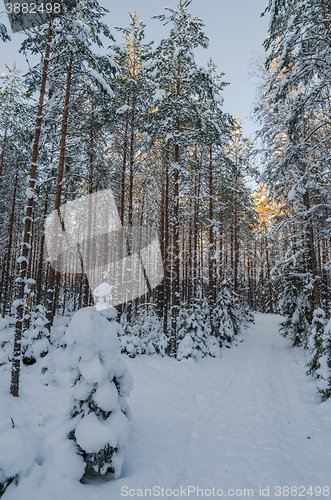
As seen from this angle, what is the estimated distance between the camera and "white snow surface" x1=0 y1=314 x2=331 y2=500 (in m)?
3.53

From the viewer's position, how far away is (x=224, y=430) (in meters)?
5.59

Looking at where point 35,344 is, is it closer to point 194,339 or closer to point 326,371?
point 194,339

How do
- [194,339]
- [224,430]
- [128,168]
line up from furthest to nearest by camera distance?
1. [128,168]
2. [194,339]
3. [224,430]

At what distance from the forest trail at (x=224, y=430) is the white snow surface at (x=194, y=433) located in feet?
0.06

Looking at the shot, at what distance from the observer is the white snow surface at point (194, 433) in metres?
3.53

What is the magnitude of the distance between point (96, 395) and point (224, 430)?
3428 millimetres

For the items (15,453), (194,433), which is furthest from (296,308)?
(15,453)

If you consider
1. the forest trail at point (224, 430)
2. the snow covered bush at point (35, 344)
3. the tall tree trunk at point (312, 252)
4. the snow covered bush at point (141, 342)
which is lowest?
the forest trail at point (224, 430)

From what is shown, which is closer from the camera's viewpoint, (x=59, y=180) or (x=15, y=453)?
(x=15, y=453)

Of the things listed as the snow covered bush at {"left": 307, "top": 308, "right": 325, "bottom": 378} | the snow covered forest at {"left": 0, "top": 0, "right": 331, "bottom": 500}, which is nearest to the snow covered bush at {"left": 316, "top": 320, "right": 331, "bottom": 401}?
the snow covered forest at {"left": 0, "top": 0, "right": 331, "bottom": 500}

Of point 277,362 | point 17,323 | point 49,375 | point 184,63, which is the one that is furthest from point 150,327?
point 184,63

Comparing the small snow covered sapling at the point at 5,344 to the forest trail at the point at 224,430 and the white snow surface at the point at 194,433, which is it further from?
the forest trail at the point at 224,430

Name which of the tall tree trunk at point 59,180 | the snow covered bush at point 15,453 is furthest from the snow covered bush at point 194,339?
the snow covered bush at point 15,453

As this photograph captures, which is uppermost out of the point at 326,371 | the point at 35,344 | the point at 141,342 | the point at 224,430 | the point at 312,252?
the point at 312,252
